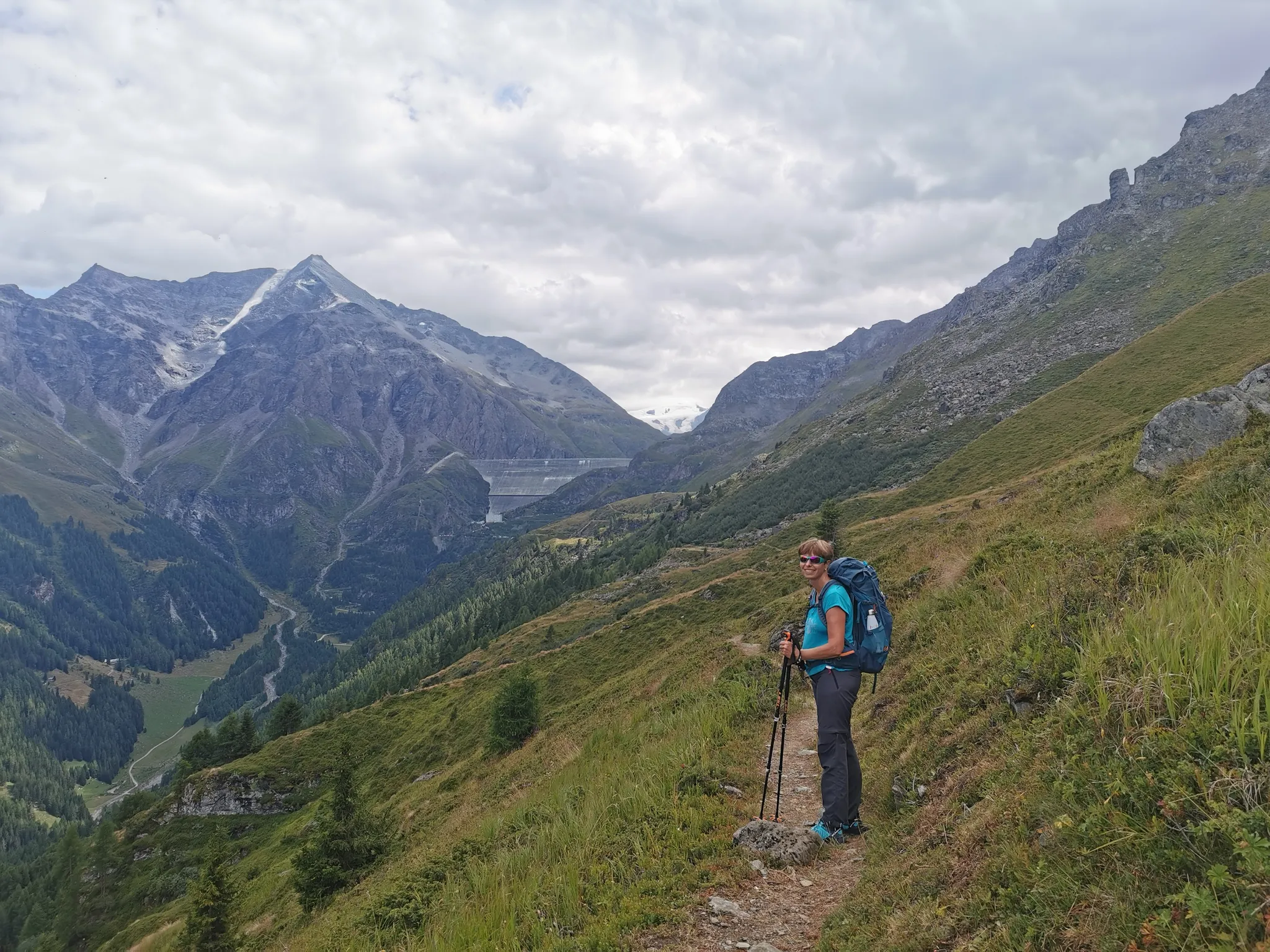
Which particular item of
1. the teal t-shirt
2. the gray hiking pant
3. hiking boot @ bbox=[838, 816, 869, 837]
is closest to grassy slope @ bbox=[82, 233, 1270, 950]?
hiking boot @ bbox=[838, 816, 869, 837]

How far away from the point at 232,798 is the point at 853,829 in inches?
3432

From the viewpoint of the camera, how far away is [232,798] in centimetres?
6956

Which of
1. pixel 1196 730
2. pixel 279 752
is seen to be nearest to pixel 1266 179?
pixel 1196 730

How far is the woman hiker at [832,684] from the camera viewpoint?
8.14 meters

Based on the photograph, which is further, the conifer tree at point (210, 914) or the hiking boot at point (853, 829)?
the conifer tree at point (210, 914)

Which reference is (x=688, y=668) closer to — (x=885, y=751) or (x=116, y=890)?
(x=885, y=751)

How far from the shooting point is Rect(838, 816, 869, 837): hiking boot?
850 centimetres

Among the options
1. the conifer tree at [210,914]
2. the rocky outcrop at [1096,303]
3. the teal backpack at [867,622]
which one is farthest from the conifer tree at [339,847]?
the rocky outcrop at [1096,303]

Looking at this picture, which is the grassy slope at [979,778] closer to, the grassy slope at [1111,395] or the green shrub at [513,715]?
the green shrub at [513,715]

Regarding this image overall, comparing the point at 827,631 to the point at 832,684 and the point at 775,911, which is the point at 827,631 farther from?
the point at 775,911

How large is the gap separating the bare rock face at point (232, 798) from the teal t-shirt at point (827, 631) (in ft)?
273

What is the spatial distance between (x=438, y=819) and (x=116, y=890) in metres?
69.6

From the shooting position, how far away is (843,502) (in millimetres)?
114312

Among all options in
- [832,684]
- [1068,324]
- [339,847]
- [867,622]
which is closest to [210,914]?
[339,847]
